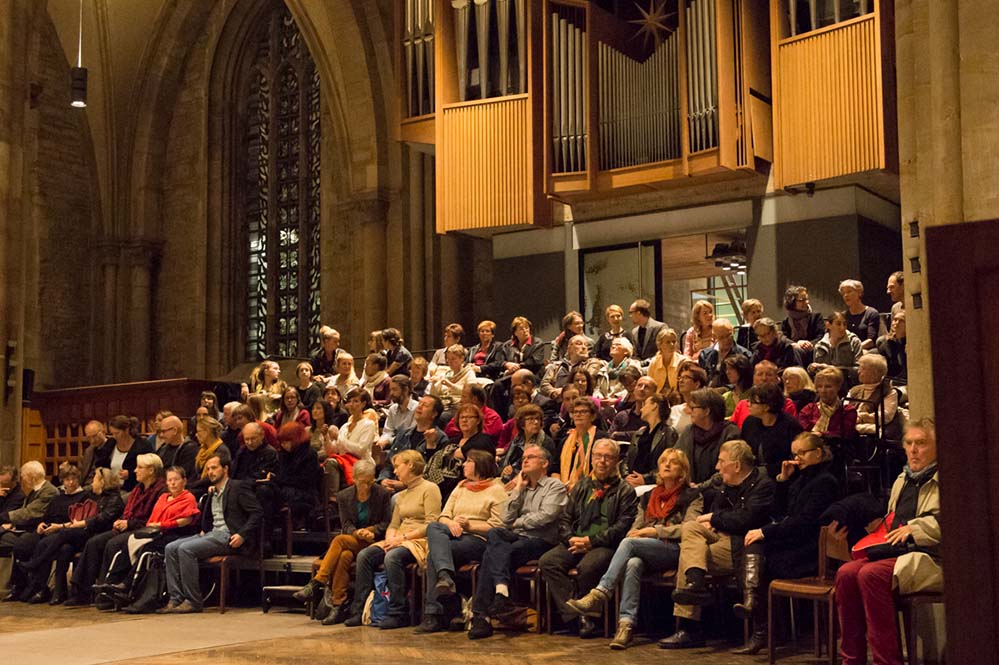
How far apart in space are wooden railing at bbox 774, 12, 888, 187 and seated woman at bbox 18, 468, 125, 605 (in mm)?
6940

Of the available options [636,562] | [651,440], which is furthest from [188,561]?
[636,562]

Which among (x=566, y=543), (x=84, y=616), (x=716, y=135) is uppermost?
(x=716, y=135)

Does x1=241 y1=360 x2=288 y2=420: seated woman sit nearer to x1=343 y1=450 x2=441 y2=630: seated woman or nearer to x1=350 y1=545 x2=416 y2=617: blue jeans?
x1=343 y1=450 x2=441 y2=630: seated woman

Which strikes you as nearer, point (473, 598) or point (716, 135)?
point (473, 598)

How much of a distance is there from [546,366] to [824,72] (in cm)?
399

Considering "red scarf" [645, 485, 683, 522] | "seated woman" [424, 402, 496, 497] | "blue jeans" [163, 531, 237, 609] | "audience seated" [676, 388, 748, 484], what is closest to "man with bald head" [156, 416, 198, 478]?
"blue jeans" [163, 531, 237, 609]

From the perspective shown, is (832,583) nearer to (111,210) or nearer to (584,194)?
(584,194)

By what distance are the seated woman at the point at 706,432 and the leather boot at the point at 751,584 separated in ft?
3.05

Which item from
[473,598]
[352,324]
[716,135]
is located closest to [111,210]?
[352,324]

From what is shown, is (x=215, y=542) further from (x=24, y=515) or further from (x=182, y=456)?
(x=24, y=515)

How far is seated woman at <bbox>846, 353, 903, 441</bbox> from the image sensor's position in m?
7.75

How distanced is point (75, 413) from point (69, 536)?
5120 millimetres

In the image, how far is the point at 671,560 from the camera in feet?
24.4

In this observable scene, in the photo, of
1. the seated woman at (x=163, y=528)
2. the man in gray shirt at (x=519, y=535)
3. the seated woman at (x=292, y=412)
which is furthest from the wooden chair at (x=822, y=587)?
the seated woman at (x=292, y=412)
